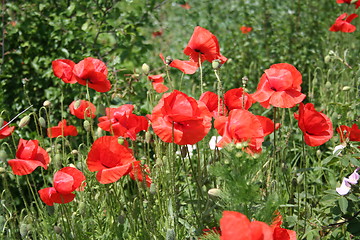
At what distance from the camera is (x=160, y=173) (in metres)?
2.02

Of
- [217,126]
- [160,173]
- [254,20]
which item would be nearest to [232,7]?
[254,20]

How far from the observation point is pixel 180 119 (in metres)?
1.52

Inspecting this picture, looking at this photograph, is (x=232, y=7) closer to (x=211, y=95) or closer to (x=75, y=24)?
(x=75, y=24)

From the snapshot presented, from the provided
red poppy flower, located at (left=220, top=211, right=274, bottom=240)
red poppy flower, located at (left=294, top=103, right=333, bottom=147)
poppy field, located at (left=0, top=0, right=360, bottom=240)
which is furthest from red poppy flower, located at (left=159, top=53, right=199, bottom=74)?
red poppy flower, located at (left=220, top=211, right=274, bottom=240)

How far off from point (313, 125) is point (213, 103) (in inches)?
13.8

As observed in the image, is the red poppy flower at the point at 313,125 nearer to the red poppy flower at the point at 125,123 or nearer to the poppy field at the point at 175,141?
the poppy field at the point at 175,141

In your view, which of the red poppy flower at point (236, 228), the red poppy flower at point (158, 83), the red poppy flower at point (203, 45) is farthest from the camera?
the red poppy flower at point (158, 83)

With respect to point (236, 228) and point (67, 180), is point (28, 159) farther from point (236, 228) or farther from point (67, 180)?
point (236, 228)

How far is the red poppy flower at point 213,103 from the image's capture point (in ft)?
5.78

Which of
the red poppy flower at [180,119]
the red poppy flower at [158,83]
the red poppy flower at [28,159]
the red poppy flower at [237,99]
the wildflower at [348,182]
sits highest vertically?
the red poppy flower at [180,119]

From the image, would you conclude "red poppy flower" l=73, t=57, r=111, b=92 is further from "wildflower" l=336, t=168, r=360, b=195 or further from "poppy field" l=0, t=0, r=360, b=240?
"wildflower" l=336, t=168, r=360, b=195

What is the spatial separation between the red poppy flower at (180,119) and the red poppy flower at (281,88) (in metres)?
0.21

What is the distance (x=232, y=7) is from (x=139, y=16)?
80.3 inches

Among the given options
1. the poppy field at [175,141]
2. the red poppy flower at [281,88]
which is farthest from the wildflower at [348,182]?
the red poppy flower at [281,88]
